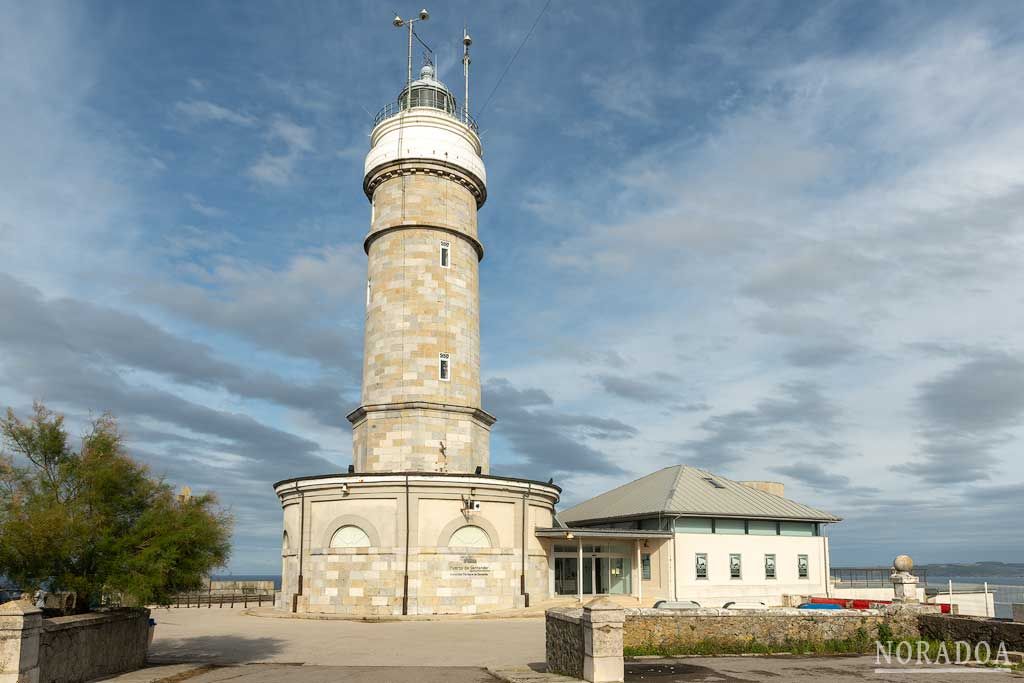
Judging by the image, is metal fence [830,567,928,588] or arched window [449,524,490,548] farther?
metal fence [830,567,928,588]

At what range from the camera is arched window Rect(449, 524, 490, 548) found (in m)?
32.4

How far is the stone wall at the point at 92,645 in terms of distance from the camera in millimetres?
15344

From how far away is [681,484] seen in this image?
42.7m

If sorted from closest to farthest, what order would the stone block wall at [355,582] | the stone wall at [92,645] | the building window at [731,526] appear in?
the stone wall at [92,645] < the stone block wall at [355,582] < the building window at [731,526]

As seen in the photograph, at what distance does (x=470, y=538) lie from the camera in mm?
32656

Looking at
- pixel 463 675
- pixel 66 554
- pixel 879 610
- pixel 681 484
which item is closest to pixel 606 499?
pixel 681 484

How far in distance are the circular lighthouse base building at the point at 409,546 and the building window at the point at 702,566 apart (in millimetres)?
9482

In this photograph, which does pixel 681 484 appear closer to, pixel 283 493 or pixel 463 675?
pixel 283 493

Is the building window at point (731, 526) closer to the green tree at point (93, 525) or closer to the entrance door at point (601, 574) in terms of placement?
the entrance door at point (601, 574)

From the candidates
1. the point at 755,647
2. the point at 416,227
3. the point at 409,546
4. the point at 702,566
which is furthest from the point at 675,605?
the point at 416,227

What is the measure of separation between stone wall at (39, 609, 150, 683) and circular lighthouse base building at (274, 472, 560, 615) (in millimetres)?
11668

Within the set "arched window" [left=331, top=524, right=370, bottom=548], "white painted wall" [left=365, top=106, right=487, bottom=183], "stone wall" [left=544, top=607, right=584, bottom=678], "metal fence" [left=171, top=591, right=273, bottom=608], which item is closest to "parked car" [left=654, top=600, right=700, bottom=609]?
"stone wall" [left=544, top=607, right=584, bottom=678]

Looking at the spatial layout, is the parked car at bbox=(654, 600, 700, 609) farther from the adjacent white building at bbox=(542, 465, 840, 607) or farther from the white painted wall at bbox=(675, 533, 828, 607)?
the white painted wall at bbox=(675, 533, 828, 607)

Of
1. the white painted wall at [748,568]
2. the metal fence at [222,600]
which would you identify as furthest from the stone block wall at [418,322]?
the metal fence at [222,600]
